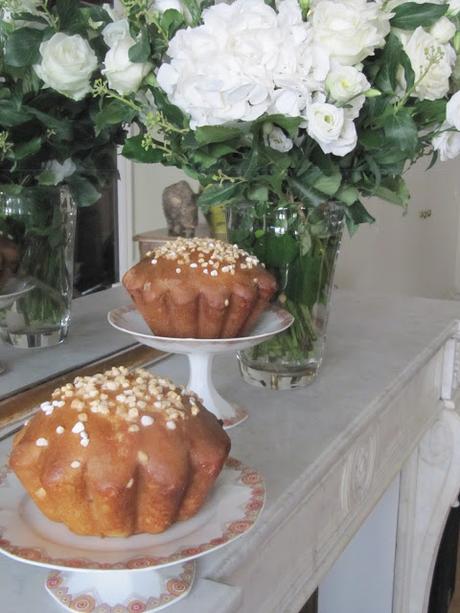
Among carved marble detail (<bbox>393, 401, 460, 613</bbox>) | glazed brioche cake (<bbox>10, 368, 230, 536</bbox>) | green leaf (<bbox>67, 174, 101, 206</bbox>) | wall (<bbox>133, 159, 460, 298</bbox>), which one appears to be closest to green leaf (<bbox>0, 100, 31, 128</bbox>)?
green leaf (<bbox>67, 174, 101, 206</bbox>)

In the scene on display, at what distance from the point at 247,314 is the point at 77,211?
1.25 ft

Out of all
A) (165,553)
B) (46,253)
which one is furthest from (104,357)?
(165,553)

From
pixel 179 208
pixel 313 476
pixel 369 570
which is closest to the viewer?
pixel 313 476

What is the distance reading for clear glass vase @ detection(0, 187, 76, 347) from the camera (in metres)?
0.81

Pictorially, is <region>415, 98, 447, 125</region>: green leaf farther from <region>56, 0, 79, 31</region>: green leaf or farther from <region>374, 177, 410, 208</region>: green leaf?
<region>56, 0, 79, 31</region>: green leaf

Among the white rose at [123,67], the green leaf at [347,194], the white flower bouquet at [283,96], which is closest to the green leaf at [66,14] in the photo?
the white flower bouquet at [283,96]

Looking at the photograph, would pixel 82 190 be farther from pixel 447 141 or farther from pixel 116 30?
pixel 447 141

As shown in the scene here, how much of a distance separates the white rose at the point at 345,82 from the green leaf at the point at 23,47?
306 mm

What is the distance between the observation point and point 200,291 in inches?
25.0

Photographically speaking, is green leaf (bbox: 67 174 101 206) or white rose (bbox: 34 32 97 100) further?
green leaf (bbox: 67 174 101 206)

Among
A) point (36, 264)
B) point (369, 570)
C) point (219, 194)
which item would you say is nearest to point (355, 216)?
point (219, 194)

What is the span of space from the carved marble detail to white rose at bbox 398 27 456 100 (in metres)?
0.56

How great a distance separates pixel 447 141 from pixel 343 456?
1.06 feet

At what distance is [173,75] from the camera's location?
25.3 inches
